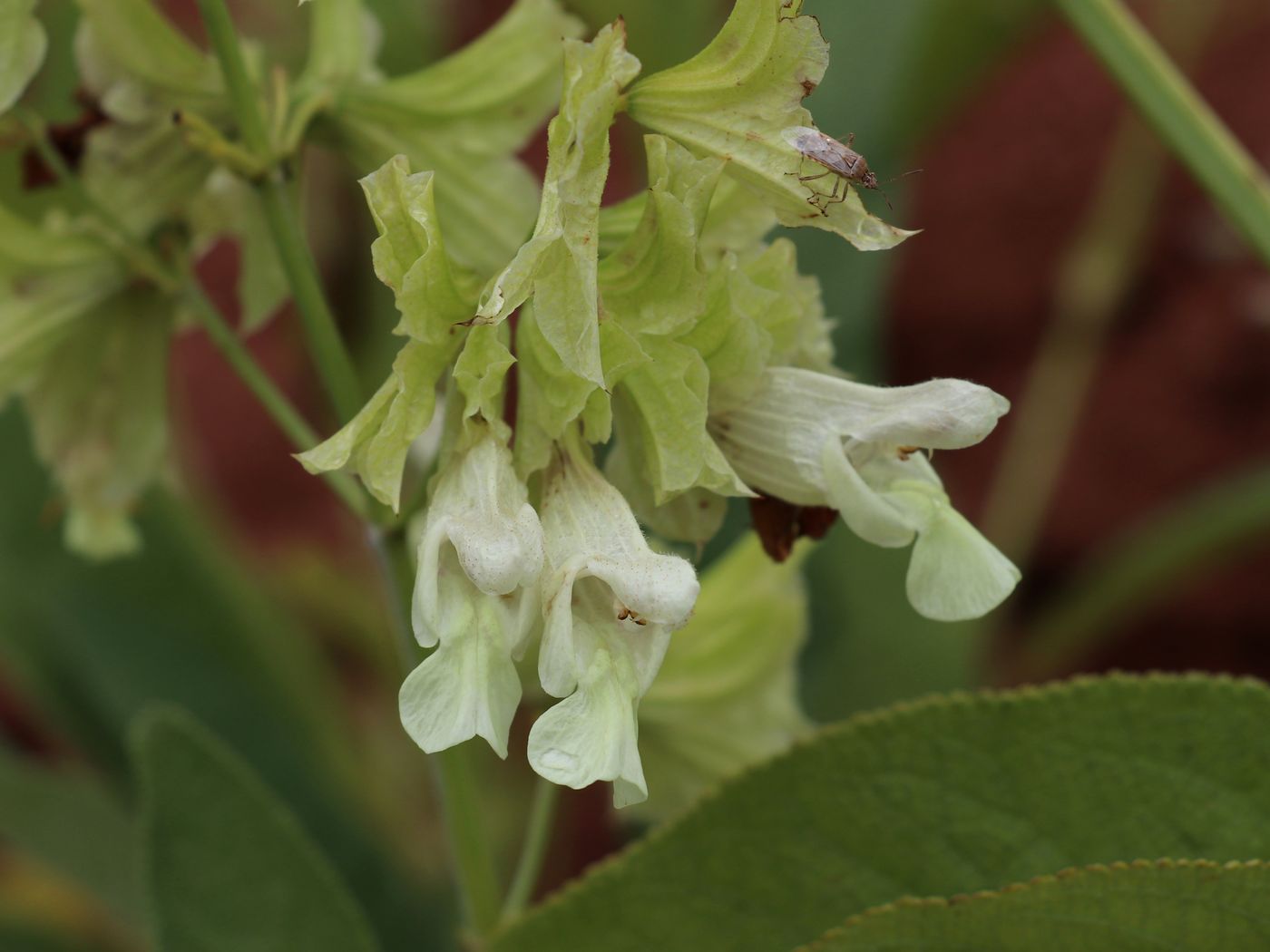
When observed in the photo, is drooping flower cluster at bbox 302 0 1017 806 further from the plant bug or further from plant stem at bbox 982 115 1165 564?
plant stem at bbox 982 115 1165 564

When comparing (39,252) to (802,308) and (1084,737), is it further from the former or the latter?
(1084,737)

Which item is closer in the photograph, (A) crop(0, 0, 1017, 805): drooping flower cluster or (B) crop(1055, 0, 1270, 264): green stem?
(A) crop(0, 0, 1017, 805): drooping flower cluster

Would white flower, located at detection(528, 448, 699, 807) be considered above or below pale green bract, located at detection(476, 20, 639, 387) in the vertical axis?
below

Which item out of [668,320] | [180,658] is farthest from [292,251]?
[180,658]

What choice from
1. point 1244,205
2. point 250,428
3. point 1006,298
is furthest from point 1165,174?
point 250,428

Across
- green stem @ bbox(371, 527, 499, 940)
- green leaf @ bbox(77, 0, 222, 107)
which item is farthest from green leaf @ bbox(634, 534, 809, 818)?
green leaf @ bbox(77, 0, 222, 107)

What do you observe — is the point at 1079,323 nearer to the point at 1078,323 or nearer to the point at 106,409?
the point at 1078,323

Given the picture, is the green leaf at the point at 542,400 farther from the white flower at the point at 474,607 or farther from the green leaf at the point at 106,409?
the green leaf at the point at 106,409
